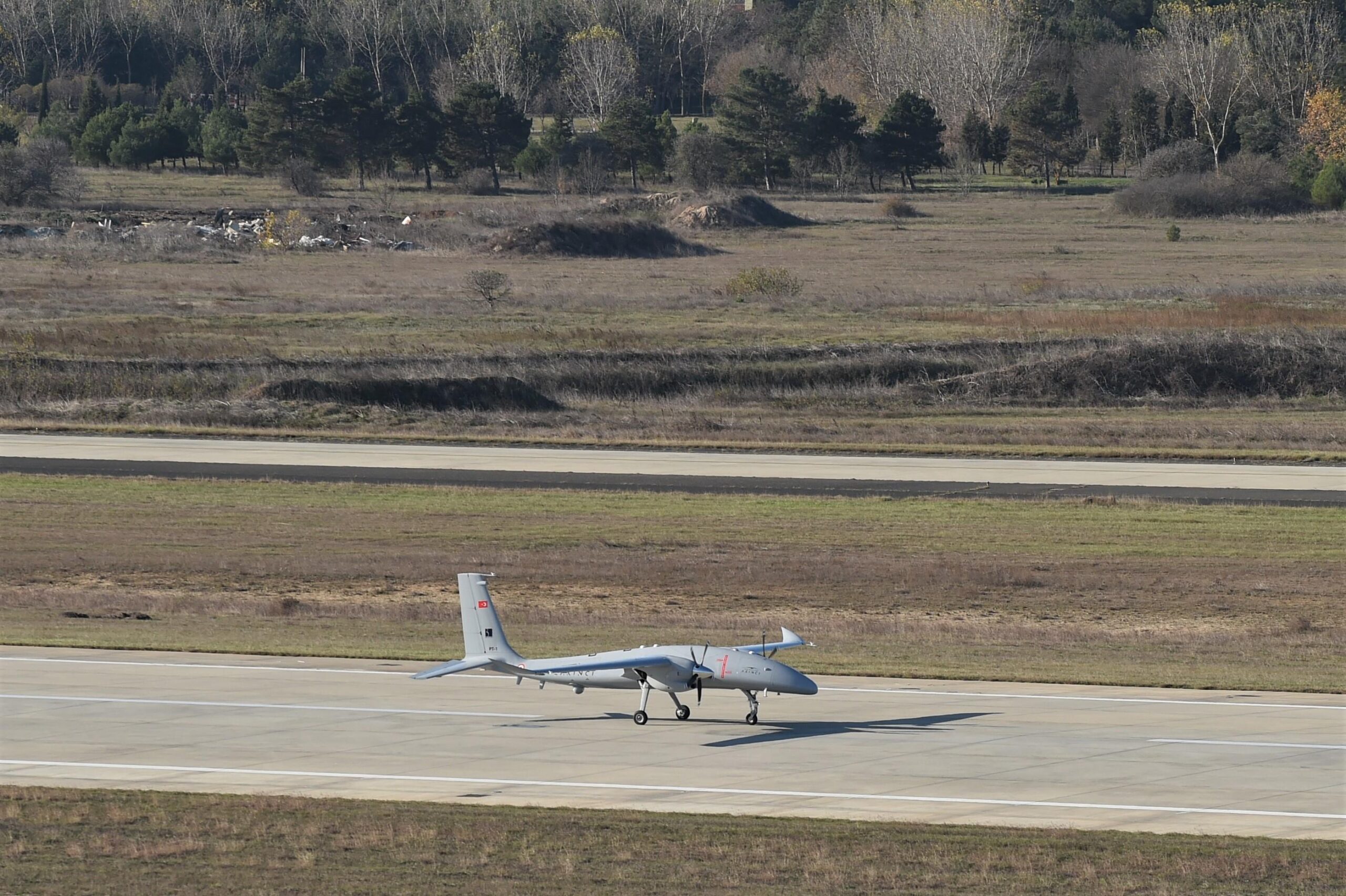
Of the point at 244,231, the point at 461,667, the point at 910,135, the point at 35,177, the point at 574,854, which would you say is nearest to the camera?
the point at 574,854

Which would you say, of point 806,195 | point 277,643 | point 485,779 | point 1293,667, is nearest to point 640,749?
point 485,779

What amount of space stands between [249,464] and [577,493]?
38.6ft

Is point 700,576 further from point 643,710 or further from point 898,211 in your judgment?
point 898,211

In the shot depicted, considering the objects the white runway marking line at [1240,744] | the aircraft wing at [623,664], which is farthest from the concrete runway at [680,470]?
the aircraft wing at [623,664]

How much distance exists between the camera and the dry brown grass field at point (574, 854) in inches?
628

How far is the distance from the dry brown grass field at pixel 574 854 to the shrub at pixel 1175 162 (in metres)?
153

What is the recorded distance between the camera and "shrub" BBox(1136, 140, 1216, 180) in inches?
6422

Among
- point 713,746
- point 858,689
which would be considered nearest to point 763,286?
point 858,689

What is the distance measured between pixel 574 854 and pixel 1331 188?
490 ft

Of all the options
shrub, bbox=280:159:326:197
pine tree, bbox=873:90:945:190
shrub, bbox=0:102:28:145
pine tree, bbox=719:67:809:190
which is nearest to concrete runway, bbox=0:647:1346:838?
shrub, bbox=280:159:326:197

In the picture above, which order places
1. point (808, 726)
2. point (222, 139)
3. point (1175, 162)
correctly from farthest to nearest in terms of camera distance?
1. point (222, 139)
2. point (1175, 162)
3. point (808, 726)

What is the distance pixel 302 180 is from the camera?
492 feet

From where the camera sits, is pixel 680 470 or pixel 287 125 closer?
pixel 680 470

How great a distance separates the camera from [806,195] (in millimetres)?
167625
